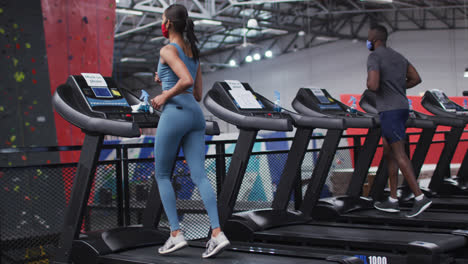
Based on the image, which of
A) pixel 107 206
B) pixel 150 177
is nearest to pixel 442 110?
pixel 150 177

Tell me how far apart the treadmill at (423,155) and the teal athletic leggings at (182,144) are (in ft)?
8.16

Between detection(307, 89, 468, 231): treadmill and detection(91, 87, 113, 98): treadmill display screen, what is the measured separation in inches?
65.7

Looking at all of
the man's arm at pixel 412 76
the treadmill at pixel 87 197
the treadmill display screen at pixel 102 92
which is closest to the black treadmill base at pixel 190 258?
the treadmill at pixel 87 197

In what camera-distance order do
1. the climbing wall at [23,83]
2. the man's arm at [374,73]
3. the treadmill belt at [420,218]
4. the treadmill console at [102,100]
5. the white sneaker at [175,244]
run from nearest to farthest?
the white sneaker at [175,244] < the treadmill console at [102,100] < the climbing wall at [23,83] < the man's arm at [374,73] < the treadmill belt at [420,218]

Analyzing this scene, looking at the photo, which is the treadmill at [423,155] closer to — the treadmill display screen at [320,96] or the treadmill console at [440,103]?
the treadmill console at [440,103]

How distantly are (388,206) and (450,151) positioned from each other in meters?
1.88

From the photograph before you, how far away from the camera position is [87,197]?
2.97m

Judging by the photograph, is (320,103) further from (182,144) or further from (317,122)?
(182,144)

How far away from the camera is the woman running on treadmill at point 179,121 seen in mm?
2688

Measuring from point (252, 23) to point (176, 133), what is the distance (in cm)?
1140

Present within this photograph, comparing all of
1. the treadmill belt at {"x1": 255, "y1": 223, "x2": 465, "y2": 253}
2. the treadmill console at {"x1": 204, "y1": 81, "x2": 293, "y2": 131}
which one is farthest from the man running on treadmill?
the treadmill console at {"x1": 204, "y1": 81, "x2": 293, "y2": 131}

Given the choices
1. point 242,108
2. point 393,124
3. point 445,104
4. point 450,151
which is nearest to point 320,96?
point 393,124

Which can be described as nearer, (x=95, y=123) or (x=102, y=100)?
(x=95, y=123)

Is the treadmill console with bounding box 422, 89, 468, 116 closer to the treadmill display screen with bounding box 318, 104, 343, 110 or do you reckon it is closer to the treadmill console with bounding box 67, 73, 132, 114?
the treadmill display screen with bounding box 318, 104, 343, 110
